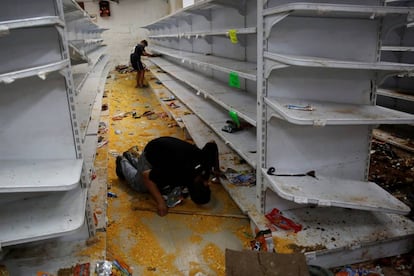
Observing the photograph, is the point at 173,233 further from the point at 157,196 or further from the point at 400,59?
the point at 400,59

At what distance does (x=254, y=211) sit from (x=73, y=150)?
1.46m

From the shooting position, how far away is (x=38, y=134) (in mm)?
2201

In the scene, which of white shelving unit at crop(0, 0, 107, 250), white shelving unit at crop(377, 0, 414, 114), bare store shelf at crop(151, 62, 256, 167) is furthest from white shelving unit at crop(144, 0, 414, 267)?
white shelving unit at crop(377, 0, 414, 114)

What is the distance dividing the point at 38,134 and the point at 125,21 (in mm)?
12263

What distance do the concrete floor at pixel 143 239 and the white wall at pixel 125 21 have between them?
1043cm

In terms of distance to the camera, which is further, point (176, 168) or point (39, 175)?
point (176, 168)

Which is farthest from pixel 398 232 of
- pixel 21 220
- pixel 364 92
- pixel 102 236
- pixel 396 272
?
pixel 21 220

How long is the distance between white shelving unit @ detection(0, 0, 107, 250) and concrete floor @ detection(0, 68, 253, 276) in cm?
34

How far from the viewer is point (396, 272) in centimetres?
231

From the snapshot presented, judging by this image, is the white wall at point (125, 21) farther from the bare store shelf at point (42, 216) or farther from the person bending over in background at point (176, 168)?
the bare store shelf at point (42, 216)

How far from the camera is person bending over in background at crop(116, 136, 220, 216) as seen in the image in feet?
10.0

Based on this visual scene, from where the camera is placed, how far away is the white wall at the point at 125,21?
13.1 metres

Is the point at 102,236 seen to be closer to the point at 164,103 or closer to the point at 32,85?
the point at 32,85

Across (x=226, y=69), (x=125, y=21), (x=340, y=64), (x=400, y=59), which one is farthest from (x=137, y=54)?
(x=340, y=64)
